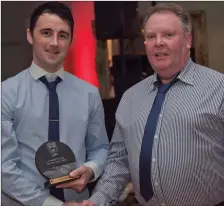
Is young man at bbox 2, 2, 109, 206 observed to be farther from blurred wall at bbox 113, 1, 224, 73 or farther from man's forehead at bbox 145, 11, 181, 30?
blurred wall at bbox 113, 1, 224, 73

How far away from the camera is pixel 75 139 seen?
4.65 feet

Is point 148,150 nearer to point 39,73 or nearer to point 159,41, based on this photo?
point 159,41

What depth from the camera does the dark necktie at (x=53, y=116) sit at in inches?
54.2

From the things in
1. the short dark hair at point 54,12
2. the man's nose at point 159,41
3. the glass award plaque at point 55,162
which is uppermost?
the short dark hair at point 54,12

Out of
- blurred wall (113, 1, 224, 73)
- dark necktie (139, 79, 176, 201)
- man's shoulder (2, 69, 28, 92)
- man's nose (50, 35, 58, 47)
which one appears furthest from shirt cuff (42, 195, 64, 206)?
blurred wall (113, 1, 224, 73)

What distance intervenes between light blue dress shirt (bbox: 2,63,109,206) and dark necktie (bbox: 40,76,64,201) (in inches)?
0.6

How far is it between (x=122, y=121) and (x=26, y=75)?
16.4 inches

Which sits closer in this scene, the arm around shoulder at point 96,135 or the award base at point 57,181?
the award base at point 57,181

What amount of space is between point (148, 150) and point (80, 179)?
27cm

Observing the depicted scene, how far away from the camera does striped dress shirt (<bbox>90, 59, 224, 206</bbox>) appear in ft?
4.22

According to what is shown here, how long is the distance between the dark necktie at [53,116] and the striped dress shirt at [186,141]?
140 mm

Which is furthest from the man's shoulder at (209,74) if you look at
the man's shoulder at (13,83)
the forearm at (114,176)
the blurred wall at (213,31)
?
the man's shoulder at (13,83)

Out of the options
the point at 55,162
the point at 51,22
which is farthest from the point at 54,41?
the point at 55,162

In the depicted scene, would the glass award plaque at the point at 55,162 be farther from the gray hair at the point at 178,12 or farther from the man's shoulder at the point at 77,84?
the gray hair at the point at 178,12
